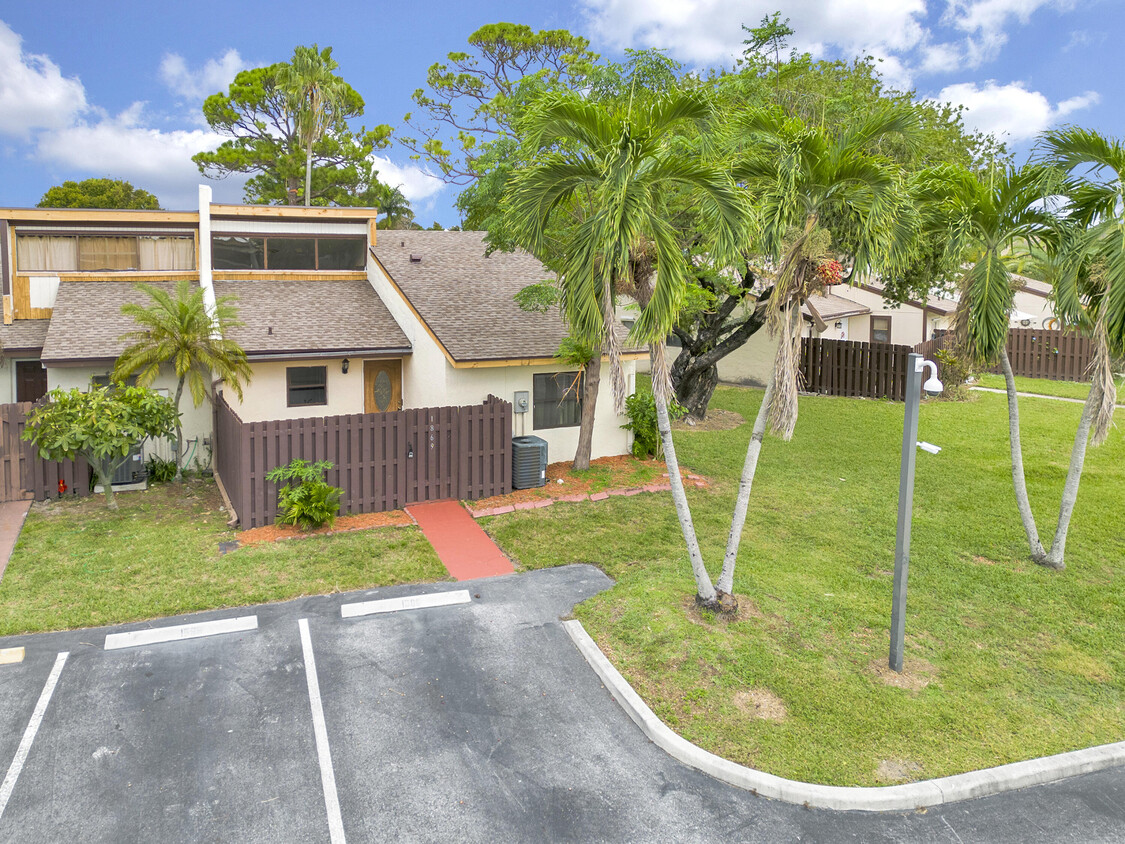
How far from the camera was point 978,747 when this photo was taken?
21.3ft

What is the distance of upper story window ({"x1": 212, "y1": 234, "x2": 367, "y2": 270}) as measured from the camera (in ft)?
59.1

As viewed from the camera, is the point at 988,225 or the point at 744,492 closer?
the point at 744,492

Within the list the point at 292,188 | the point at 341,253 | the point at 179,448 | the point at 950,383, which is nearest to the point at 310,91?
the point at 292,188

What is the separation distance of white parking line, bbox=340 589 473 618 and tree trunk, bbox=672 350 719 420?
1161 cm

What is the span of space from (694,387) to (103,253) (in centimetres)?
1472

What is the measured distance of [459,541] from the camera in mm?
11398

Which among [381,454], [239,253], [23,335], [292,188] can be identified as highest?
[292,188]

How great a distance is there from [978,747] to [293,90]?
33717 mm

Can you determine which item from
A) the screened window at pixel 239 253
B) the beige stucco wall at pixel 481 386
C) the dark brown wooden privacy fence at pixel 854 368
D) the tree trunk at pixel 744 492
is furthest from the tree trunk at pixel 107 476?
the dark brown wooden privacy fence at pixel 854 368

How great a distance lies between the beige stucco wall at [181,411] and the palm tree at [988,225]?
13.1m

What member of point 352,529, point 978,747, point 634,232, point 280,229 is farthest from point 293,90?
point 978,747

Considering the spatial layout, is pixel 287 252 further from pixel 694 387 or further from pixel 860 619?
pixel 860 619

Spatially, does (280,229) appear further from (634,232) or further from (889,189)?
(889,189)

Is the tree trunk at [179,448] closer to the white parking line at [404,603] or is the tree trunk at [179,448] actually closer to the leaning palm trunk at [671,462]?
the white parking line at [404,603]
